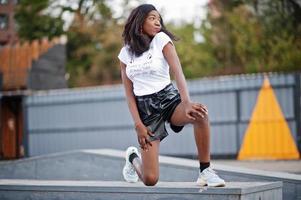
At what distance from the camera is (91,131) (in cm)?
2331

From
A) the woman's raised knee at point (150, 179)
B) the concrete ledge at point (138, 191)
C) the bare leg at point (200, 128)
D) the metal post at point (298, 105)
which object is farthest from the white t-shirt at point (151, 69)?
the metal post at point (298, 105)

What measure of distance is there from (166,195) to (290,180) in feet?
6.01

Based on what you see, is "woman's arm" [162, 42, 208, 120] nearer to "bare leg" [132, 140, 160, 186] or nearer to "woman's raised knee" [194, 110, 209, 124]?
"woman's raised knee" [194, 110, 209, 124]

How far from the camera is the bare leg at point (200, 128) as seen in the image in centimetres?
538

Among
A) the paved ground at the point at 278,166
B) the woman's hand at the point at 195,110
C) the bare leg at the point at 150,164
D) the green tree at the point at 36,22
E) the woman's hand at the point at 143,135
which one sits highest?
the green tree at the point at 36,22

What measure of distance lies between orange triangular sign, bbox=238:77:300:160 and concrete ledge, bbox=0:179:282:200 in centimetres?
1309

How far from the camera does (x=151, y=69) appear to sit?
5605 millimetres

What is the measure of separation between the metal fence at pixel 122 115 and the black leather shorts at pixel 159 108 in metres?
13.6

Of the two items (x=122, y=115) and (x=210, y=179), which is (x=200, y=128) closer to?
(x=210, y=179)

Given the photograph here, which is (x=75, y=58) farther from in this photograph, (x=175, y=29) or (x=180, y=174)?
(x=180, y=174)

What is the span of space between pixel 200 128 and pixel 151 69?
2.35ft

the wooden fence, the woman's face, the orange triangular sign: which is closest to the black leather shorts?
the woman's face

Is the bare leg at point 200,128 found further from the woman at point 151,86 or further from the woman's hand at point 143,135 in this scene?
the woman's hand at point 143,135

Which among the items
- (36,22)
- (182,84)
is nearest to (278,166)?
(182,84)
